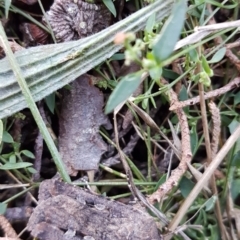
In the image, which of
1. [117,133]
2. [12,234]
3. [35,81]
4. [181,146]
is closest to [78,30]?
[35,81]

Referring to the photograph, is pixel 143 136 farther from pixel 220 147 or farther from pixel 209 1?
pixel 209 1

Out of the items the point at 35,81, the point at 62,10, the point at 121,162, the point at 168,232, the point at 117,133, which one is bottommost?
the point at 168,232

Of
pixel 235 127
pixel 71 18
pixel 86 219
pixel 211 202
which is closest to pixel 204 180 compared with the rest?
pixel 211 202

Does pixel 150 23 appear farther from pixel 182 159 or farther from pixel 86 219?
pixel 86 219

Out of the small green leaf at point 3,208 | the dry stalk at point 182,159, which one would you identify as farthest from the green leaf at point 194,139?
the small green leaf at point 3,208

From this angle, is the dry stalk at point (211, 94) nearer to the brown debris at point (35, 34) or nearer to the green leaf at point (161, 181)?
the green leaf at point (161, 181)

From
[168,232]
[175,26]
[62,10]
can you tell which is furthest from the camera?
[62,10]
